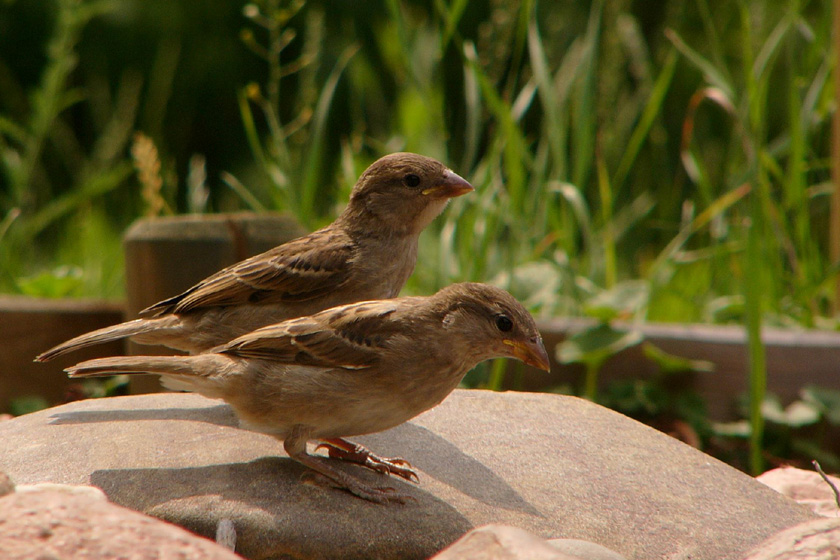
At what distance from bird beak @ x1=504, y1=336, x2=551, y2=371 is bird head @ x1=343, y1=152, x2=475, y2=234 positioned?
869 millimetres

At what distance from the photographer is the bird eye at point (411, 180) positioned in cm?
333

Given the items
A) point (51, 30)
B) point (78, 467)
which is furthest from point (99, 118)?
point (78, 467)

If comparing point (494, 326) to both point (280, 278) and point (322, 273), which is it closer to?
point (322, 273)

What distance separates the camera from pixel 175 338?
327 centimetres

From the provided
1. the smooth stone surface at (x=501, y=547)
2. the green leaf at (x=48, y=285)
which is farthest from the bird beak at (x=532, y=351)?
the green leaf at (x=48, y=285)

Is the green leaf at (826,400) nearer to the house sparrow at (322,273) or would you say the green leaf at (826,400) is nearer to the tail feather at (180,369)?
the house sparrow at (322,273)

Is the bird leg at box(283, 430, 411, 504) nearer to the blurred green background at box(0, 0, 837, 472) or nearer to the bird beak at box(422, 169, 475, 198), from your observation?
the bird beak at box(422, 169, 475, 198)

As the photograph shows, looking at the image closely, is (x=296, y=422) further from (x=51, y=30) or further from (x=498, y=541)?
(x=51, y=30)

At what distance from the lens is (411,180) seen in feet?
10.9

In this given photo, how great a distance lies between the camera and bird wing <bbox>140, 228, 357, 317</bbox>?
3.16 m

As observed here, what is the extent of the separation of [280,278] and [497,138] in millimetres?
2052

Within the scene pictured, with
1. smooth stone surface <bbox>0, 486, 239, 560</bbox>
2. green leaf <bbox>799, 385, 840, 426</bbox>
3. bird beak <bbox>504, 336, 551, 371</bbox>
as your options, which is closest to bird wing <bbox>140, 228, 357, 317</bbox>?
bird beak <bbox>504, 336, 551, 371</bbox>

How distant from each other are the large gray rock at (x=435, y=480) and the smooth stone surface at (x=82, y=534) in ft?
1.66

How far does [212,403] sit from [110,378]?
3.46 feet
